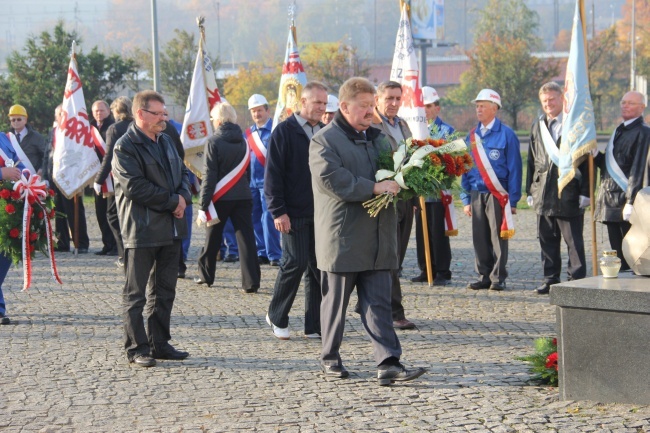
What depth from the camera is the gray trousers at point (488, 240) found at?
10.9 metres

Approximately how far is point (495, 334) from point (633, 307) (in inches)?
104

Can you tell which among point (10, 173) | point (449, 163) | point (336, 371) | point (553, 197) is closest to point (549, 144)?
point (553, 197)

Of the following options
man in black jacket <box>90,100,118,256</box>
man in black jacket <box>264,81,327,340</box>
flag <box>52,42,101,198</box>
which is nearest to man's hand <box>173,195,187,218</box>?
man in black jacket <box>264,81,327,340</box>

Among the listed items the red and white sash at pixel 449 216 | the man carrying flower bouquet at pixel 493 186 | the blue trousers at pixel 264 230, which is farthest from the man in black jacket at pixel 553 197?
the blue trousers at pixel 264 230

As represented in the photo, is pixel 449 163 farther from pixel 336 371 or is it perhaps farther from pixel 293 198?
pixel 293 198

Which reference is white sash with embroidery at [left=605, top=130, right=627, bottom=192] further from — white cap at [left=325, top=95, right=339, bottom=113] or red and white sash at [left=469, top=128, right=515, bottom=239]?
white cap at [left=325, top=95, right=339, bottom=113]

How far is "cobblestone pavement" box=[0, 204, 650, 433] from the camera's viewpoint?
599 cm

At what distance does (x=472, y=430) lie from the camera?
227 inches

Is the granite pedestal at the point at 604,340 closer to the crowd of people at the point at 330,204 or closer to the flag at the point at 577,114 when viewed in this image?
the crowd of people at the point at 330,204

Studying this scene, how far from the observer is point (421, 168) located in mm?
6656

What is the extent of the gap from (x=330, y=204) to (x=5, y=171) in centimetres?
396

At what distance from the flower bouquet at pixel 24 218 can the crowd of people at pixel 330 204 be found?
16 cm

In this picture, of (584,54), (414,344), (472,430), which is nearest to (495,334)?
(414,344)

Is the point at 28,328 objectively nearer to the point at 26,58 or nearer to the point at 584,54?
the point at 584,54
